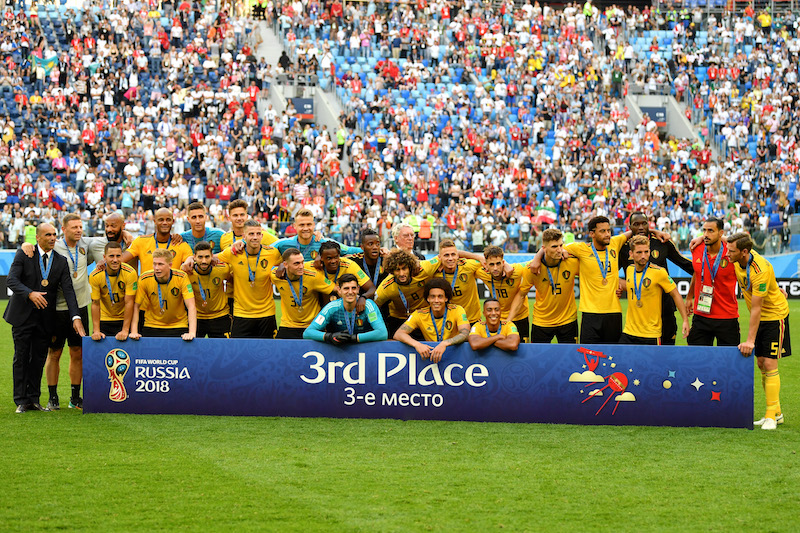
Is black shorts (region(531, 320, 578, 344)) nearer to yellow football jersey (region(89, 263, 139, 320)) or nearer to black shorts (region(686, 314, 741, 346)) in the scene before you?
black shorts (region(686, 314, 741, 346))

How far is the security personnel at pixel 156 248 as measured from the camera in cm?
1103

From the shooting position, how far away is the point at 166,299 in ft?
34.4

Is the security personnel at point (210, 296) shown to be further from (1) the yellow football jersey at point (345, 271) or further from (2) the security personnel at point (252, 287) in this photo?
(1) the yellow football jersey at point (345, 271)

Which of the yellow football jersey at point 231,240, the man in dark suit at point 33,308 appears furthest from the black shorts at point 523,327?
the man in dark suit at point 33,308

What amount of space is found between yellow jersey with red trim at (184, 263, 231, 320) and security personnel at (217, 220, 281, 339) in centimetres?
11

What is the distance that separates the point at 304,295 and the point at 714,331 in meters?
4.28

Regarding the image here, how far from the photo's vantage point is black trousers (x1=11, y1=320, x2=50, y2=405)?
1030 centimetres

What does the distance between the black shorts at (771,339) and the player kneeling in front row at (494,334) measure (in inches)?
96.2

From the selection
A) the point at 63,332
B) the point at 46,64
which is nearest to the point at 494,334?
the point at 63,332

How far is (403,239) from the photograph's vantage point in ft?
34.1

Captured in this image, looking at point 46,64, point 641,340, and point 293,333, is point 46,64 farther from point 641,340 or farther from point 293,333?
point 641,340

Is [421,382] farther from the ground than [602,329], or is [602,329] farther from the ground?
[602,329]

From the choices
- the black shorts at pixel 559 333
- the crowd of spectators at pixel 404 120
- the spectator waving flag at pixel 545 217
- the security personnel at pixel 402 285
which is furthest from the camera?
the crowd of spectators at pixel 404 120

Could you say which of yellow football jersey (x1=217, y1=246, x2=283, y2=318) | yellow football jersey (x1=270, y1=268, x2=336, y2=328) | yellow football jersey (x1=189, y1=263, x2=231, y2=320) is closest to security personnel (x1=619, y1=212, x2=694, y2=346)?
yellow football jersey (x1=270, y1=268, x2=336, y2=328)
